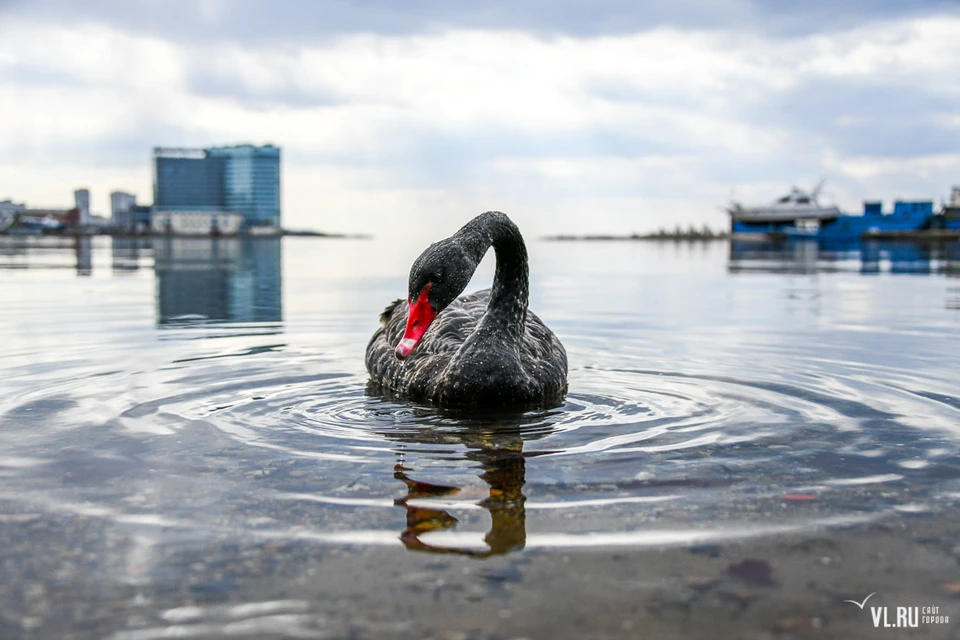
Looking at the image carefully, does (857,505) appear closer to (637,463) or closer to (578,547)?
(637,463)

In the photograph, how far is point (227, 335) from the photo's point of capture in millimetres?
9859

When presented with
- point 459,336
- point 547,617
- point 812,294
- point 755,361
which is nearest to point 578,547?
point 547,617

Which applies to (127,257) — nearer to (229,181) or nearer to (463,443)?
(463,443)

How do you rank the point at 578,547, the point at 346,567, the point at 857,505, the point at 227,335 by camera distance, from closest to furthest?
the point at 346,567 → the point at 578,547 → the point at 857,505 → the point at 227,335

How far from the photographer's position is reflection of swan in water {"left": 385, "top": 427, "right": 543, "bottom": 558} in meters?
3.24

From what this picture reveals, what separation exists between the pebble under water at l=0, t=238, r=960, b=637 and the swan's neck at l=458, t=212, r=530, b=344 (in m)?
0.71

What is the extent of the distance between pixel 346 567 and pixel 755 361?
19.4ft

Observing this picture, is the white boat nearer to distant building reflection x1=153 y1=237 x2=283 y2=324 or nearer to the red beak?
distant building reflection x1=153 y1=237 x2=283 y2=324

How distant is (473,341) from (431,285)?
106cm

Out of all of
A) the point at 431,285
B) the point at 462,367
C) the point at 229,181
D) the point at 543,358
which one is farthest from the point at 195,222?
the point at 431,285

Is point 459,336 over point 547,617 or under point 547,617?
over

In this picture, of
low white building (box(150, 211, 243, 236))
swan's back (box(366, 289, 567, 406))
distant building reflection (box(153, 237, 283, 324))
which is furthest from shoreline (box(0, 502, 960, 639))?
low white building (box(150, 211, 243, 236))

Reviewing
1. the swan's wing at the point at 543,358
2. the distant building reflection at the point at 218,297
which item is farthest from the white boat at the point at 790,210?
the swan's wing at the point at 543,358

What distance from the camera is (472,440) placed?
495 centimetres
